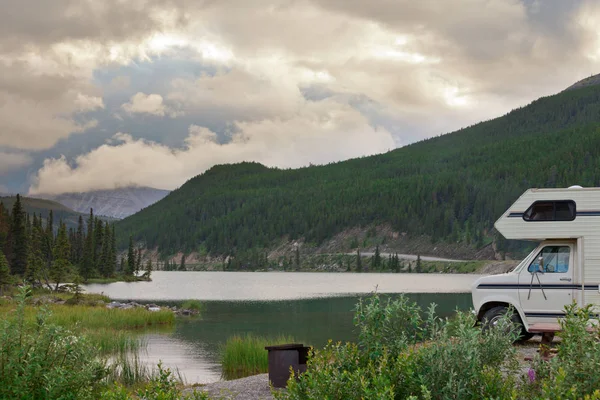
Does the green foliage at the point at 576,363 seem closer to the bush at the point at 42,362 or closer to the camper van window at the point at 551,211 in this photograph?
the bush at the point at 42,362

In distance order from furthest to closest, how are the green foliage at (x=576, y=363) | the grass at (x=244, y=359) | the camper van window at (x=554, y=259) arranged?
the grass at (x=244, y=359) → the camper van window at (x=554, y=259) → the green foliage at (x=576, y=363)

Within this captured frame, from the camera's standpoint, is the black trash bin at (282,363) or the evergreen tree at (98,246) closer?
the black trash bin at (282,363)

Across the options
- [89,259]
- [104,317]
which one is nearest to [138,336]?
[104,317]

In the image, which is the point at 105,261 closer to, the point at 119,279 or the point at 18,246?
the point at 119,279

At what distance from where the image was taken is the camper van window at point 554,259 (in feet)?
62.8

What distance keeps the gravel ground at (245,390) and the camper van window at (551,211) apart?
874 cm

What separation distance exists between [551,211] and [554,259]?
1.37 meters

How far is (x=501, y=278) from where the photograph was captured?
19922mm

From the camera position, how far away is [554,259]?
19.3 meters

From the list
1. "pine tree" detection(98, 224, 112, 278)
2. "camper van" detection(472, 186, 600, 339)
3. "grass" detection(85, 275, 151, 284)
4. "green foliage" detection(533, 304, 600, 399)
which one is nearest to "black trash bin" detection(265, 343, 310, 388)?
"green foliage" detection(533, 304, 600, 399)

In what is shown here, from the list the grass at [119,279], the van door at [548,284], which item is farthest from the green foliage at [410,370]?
the grass at [119,279]

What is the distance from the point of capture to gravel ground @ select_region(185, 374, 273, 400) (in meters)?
14.0

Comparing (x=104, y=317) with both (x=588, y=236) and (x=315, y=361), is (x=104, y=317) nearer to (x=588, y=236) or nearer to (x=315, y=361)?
(x=588, y=236)

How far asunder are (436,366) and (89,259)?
12844cm
